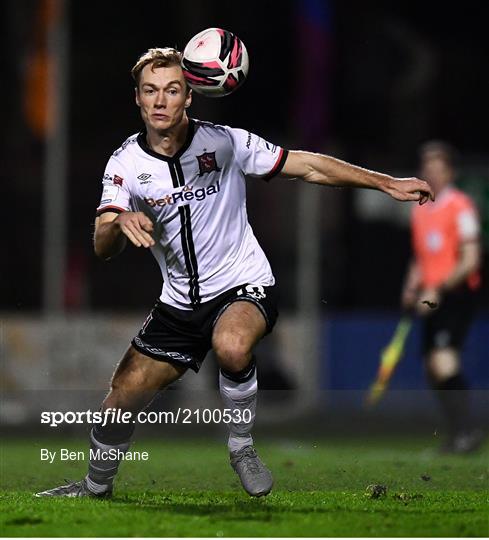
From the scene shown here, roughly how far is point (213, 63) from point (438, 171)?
5631mm

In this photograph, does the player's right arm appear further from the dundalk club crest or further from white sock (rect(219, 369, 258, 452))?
white sock (rect(219, 369, 258, 452))

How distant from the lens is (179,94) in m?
8.43

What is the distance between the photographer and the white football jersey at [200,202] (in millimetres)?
8406

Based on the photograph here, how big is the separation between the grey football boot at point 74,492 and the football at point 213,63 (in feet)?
7.59

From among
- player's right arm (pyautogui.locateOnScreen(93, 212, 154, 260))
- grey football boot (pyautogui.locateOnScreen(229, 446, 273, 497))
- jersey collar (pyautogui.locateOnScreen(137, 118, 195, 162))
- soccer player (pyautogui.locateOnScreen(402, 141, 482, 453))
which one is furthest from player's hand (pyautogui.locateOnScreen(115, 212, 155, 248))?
soccer player (pyautogui.locateOnScreen(402, 141, 482, 453))

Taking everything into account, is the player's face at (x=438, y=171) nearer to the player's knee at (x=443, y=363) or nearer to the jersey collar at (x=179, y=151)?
the player's knee at (x=443, y=363)

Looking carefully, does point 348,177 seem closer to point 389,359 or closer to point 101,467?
point 101,467

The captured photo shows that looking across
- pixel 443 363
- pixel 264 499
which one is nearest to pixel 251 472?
pixel 264 499

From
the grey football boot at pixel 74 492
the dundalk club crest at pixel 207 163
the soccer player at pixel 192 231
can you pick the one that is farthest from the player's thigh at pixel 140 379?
the dundalk club crest at pixel 207 163

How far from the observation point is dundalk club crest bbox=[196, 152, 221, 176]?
27.7 ft

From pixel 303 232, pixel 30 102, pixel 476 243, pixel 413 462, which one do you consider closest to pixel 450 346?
pixel 476 243

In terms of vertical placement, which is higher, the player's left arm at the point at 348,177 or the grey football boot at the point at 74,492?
the player's left arm at the point at 348,177

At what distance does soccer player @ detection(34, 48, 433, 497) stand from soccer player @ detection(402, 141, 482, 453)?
4677 mm

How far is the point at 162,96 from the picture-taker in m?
8.38
